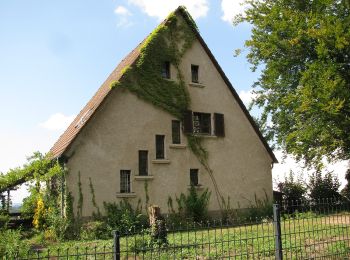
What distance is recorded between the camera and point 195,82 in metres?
23.0

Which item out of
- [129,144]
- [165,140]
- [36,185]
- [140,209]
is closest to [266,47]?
[165,140]

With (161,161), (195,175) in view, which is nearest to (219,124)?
(195,175)

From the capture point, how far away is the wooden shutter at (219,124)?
23094 millimetres

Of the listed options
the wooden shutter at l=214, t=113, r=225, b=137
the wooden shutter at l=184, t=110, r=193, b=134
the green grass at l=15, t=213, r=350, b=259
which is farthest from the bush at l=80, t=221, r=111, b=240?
the wooden shutter at l=214, t=113, r=225, b=137

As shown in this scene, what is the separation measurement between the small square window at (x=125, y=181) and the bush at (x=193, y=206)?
9.26 feet

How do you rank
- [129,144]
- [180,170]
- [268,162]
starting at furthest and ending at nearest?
[268,162]
[180,170]
[129,144]

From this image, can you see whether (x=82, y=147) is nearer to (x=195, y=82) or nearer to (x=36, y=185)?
(x=36, y=185)

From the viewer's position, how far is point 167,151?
21203mm

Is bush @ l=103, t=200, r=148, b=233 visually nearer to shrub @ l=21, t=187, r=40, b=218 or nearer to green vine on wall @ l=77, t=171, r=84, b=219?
green vine on wall @ l=77, t=171, r=84, b=219

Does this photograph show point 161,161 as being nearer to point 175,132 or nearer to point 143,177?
point 143,177

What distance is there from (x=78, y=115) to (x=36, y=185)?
7.11m

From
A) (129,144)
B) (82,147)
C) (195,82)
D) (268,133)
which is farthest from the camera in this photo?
(268,133)

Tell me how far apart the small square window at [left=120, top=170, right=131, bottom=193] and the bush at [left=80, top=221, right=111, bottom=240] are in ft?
7.28

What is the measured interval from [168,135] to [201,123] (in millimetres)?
2461
